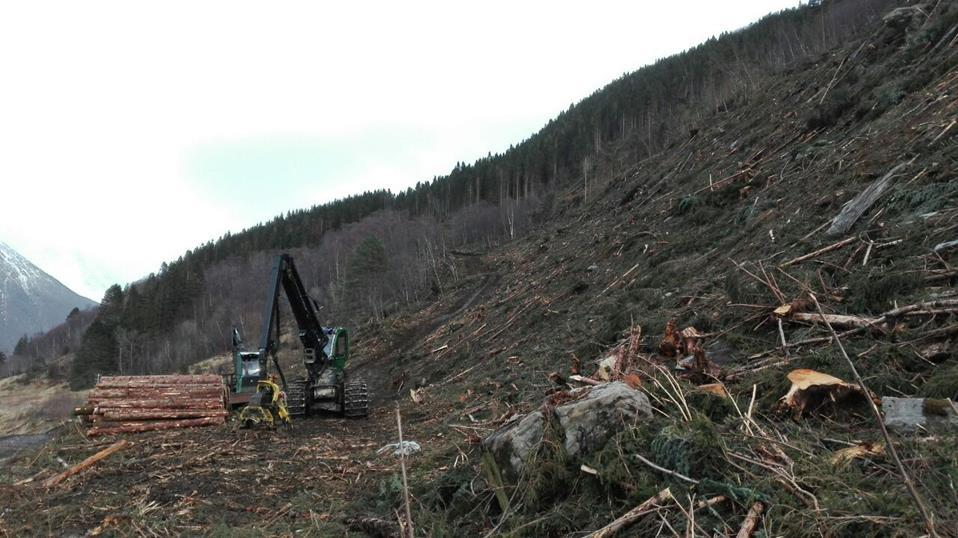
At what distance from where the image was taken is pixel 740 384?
16.0 feet

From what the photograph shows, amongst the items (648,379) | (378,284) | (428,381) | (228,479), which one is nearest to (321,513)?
(228,479)

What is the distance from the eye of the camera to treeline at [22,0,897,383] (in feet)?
189

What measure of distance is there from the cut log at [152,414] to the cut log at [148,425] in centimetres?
9

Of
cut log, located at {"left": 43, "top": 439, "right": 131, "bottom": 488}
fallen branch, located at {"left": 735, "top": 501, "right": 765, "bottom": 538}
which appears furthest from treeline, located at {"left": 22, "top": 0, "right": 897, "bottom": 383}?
fallen branch, located at {"left": 735, "top": 501, "right": 765, "bottom": 538}

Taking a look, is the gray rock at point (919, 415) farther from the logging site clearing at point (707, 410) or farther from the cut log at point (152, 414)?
the cut log at point (152, 414)

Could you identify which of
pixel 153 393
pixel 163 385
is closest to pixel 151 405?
pixel 153 393

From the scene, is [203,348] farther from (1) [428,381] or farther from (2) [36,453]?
(2) [36,453]

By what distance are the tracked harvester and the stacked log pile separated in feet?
3.30

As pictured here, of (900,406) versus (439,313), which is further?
(439,313)

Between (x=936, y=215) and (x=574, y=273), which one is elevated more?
(x=936, y=215)

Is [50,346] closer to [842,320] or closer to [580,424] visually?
[580,424]

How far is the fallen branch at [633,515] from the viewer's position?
3.15 m

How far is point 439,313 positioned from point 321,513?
29072mm

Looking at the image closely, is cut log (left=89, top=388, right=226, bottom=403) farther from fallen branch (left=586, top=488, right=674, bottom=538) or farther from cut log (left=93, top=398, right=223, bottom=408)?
fallen branch (left=586, top=488, right=674, bottom=538)
